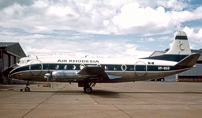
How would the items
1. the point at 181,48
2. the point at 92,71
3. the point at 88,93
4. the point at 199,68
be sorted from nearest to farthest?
the point at 92,71, the point at 88,93, the point at 181,48, the point at 199,68

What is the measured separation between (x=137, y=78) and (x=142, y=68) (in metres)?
1.17

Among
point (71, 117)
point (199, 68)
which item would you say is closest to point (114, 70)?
point (71, 117)

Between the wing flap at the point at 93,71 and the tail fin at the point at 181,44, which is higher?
the tail fin at the point at 181,44

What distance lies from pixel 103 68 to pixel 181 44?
9026 mm

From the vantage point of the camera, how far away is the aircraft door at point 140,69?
2478 centimetres

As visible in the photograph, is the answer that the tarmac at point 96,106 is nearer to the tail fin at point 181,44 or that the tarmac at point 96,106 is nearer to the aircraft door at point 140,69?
the aircraft door at point 140,69

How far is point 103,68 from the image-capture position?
24312 mm

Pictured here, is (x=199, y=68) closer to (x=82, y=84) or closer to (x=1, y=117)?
(x=82, y=84)

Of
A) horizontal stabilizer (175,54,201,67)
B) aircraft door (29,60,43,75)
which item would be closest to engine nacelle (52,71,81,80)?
aircraft door (29,60,43,75)

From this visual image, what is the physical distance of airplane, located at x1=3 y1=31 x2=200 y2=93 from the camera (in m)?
22.8

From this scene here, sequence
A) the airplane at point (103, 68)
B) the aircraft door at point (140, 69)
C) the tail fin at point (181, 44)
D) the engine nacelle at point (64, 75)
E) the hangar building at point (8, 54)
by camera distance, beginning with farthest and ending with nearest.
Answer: the hangar building at point (8, 54)
the tail fin at point (181, 44)
the aircraft door at point (140, 69)
the airplane at point (103, 68)
the engine nacelle at point (64, 75)

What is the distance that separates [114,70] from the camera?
2436 centimetres

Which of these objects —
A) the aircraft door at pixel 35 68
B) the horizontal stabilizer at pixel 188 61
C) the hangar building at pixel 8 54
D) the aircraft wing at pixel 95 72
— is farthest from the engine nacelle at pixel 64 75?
the hangar building at pixel 8 54

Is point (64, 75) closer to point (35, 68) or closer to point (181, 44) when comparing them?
point (35, 68)
